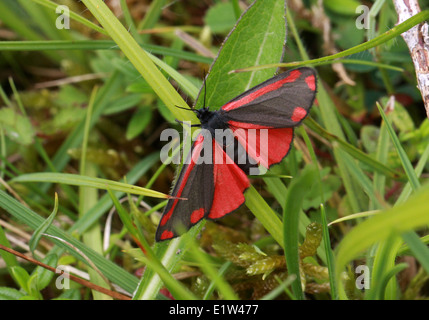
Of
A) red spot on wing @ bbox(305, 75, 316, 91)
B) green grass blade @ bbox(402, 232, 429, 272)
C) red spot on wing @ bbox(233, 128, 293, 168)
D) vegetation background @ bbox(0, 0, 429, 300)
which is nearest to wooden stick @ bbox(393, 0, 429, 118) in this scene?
vegetation background @ bbox(0, 0, 429, 300)

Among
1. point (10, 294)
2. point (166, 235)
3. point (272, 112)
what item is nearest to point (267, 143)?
point (272, 112)

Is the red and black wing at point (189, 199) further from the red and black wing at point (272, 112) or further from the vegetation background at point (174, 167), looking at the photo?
the red and black wing at point (272, 112)

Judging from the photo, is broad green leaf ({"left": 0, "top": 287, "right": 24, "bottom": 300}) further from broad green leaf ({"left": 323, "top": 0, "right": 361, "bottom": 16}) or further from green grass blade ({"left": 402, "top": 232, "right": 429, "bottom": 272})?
broad green leaf ({"left": 323, "top": 0, "right": 361, "bottom": 16})

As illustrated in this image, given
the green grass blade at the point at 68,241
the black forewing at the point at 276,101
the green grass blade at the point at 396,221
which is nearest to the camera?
the green grass blade at the point at 396,221

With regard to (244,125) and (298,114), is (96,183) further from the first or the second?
(298,114)

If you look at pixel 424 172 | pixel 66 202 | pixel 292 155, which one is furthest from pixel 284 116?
pixel 66 202

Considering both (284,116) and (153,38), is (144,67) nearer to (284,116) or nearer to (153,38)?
(284,116)

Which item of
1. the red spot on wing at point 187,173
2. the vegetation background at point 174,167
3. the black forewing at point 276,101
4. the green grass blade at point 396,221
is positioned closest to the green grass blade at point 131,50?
the vegetation background at point 174,167
